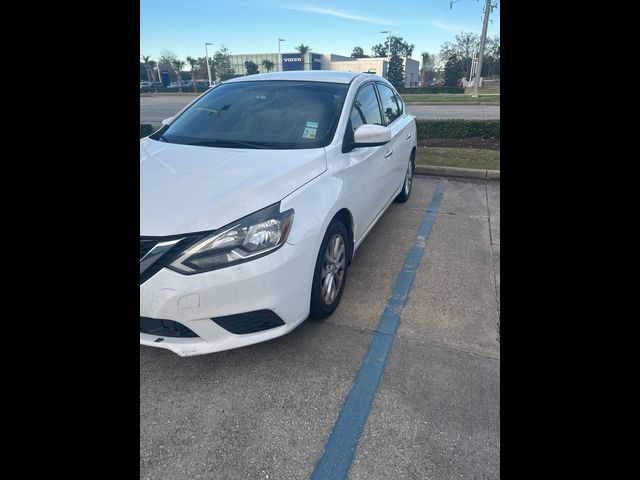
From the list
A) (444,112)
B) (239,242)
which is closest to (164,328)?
(239,242)

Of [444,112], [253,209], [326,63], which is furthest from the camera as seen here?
[326,63]

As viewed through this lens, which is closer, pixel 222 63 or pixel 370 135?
pixel 370 135

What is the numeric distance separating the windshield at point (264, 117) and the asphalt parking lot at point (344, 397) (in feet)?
4.44

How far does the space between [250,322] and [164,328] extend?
454mm

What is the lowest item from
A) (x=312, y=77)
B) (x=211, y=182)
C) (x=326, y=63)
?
(x=211, y=182)

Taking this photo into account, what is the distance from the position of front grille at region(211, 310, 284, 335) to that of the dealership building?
1675 inches

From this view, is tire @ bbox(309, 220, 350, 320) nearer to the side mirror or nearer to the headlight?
the headlight

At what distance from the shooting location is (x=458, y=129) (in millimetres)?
9586

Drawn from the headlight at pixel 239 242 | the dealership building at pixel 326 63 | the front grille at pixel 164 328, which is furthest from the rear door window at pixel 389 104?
the dealership building at pixel 326 63

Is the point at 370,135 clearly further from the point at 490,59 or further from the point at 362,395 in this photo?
the point at 490,59

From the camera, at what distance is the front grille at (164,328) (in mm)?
2023

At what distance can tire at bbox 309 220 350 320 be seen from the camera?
8.06ft
